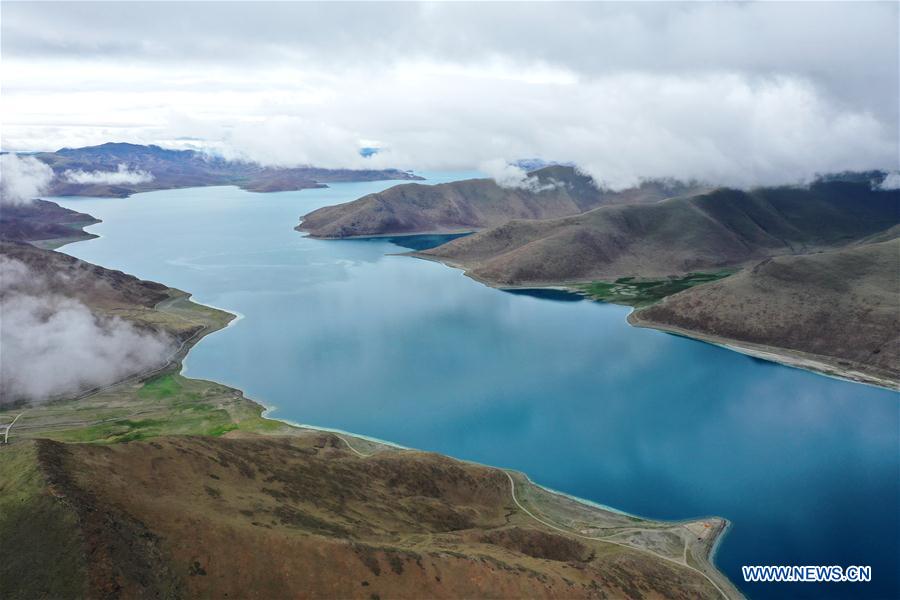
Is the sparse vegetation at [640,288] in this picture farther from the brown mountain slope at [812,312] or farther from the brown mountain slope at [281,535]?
the brown mountain slope at [281,535]

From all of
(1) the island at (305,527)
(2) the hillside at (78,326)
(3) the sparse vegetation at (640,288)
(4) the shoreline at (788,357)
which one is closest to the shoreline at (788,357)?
(4) the shoreline at (788,357)

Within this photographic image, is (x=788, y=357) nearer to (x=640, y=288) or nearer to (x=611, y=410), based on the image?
(x=611, y=410)

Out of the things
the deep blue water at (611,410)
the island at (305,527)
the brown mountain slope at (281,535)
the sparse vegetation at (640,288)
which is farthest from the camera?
the sparse vegetation at (640,288)

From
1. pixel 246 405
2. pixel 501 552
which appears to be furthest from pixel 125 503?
pixel 246 405

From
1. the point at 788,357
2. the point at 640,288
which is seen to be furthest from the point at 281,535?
the point at 640,288

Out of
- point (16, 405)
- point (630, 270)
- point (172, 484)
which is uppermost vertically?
point (630, 270)

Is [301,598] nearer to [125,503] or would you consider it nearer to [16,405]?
[125,503]

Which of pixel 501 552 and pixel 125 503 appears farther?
pixel 501 552

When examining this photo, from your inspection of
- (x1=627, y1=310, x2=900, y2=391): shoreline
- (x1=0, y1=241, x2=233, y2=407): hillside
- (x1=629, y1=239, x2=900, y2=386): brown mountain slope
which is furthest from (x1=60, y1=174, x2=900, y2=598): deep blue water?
(x1=629, y1=239, x2=900, y2=386): brown mountain slope
